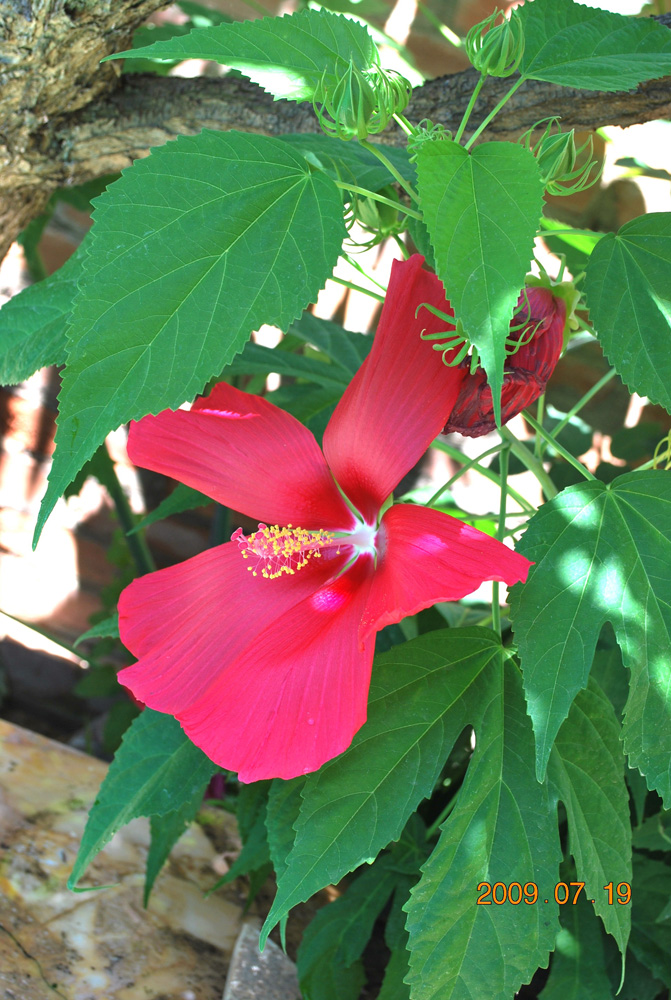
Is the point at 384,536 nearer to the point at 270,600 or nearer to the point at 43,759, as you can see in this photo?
the point at 270,600

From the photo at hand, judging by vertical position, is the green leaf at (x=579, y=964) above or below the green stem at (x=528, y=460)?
below

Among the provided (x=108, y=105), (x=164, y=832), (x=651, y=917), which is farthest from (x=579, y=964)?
(x=108, y=105)

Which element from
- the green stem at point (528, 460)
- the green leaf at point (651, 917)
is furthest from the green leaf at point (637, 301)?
the green leaf at point (651, 917)

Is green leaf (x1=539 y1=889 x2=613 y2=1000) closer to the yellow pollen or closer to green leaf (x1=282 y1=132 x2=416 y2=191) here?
the yellow pollen

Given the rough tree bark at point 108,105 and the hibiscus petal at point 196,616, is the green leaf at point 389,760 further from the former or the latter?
the rough tree bark at point 108,105

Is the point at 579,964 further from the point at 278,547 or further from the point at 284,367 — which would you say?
the point at 284,367

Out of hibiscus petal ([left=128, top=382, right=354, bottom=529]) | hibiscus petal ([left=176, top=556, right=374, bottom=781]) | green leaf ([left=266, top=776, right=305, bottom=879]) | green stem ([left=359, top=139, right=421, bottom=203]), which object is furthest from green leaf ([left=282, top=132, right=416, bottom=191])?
green leaf ([left=266, top=776, right=305, bottom=879])

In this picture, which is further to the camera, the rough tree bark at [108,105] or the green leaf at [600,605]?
the rough tree bark at [108,105]
